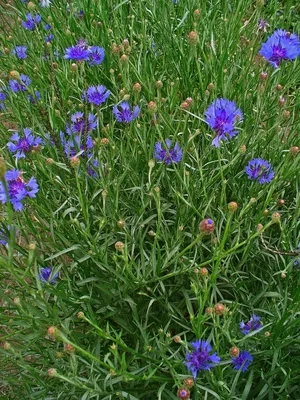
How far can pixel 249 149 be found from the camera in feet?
5.42

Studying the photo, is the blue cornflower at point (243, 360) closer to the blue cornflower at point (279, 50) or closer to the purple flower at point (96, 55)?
the blue cornflower at point (279, 50)

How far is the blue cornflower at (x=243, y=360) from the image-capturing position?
1.37 m

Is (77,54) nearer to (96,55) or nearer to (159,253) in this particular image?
(96,55)

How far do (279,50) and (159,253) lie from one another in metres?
0.73

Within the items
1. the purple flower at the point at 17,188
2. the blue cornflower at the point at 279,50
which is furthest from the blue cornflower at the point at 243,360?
the blue cornflower at the point at 279,50

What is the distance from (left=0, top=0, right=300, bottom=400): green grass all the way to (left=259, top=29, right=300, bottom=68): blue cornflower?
64 millimetres

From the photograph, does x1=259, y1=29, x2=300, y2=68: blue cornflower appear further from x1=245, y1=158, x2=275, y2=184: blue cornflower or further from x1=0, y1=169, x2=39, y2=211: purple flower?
x1=0, y1=169, x2=39, y2=211: purple flower

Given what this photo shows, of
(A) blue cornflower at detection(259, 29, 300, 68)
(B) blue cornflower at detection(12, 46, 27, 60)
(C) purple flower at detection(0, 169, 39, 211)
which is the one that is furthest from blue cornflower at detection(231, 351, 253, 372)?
(B) blue cornflower at detection(12, 46, 27, 60)

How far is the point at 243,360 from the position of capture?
1.39 metres

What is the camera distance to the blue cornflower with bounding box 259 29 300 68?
1477 mm

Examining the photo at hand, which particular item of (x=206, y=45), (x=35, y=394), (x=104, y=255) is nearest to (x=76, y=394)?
(x=35, y=394)

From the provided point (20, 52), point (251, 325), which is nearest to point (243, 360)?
point (251, 325)

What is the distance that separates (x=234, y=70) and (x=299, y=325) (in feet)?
3.54

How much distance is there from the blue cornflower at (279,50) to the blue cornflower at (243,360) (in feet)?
2.85
